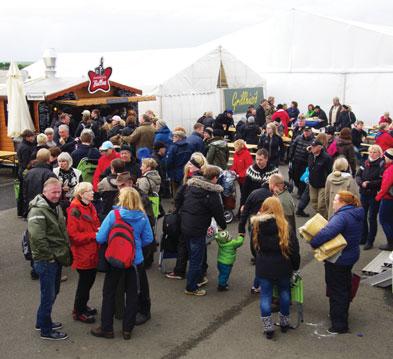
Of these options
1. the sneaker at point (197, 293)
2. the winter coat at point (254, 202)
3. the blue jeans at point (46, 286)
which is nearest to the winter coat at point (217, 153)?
the winter coat at point (254, 202)

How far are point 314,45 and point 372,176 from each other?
1449 centimetres

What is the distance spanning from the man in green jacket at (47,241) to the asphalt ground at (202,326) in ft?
1.46

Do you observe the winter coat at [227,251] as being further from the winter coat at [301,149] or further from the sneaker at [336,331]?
the winter coat at [301,149]

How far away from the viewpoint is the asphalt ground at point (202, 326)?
197 inches

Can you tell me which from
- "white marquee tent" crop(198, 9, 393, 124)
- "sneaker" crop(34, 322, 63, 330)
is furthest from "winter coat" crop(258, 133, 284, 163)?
"white marquee tent" crop(198, 9, 393, 124)

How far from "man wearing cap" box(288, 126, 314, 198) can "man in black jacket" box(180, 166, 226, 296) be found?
4.23m

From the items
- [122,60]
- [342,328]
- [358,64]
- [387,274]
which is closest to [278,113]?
[358,64]

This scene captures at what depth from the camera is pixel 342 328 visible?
5.37 meters

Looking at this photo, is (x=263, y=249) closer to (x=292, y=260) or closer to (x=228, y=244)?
(x=292, y=260)

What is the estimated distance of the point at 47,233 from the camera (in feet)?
16.3

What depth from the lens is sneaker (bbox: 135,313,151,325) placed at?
5.54 m

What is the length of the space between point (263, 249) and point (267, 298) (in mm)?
516

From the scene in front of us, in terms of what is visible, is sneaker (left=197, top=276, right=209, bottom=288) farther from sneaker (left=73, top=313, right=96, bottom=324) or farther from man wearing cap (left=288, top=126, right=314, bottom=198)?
man wearing cap (left=288, top=126, right=314, bottom=198)

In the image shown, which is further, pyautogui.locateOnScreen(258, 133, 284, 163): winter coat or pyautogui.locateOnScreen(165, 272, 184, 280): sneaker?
pyautogui.locateOnScreen(258, 133, 284, 163): winter coat
